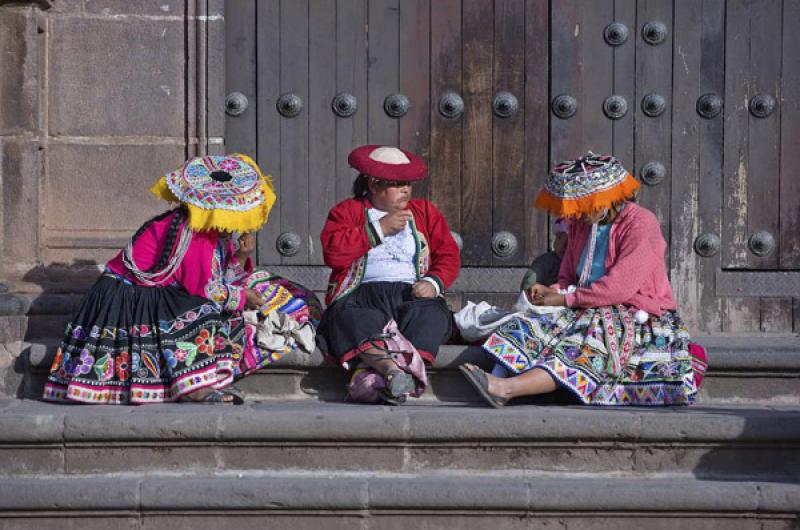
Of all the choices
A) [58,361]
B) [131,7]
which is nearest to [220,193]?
[58,361]

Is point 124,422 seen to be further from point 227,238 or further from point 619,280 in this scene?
point 619,280

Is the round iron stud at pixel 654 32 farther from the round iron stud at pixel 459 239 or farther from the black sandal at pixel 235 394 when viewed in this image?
the black sandal at pixel 235 394

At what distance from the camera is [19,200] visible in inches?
241

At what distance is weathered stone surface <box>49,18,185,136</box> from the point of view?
6.28 meters

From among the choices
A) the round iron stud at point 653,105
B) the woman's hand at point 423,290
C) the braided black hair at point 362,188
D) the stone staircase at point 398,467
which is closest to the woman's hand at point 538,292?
the woman's hand at point 423,290

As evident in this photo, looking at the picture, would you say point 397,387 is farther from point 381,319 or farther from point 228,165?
point 228,165

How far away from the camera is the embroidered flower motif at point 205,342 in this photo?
527 centimetres

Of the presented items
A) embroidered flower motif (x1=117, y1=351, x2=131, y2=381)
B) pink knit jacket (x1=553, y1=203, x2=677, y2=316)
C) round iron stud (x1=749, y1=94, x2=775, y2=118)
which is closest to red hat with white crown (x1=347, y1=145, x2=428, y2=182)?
pink knit jacket (x1=553, y1=203, x2=677, y2=316)

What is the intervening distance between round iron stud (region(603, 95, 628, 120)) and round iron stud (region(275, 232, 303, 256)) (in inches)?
62.4

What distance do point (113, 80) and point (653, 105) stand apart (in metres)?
2.51

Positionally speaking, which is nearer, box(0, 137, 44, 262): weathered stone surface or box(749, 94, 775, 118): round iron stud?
box(0, 137, 44, 262): weathered stone surface

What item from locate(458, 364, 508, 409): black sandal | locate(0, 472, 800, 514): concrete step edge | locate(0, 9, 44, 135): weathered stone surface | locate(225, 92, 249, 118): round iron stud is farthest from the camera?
locate(225, 92, 249, 118): round iron stud

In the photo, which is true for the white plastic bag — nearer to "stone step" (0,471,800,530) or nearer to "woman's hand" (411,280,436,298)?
"woman's hand" (411,280,436,298)

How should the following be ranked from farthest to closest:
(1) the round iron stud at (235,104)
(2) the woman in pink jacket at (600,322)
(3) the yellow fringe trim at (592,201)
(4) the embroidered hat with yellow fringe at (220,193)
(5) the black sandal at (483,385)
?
(1) the round iron stud at (235,104) → (3) the yellow fringe trim at (592,201) → (4) the embroidered hat with yellow fringe at (220,193) → (2) the woman in pink jacket at (600,322) → (5) the black sandal at (483,385)
